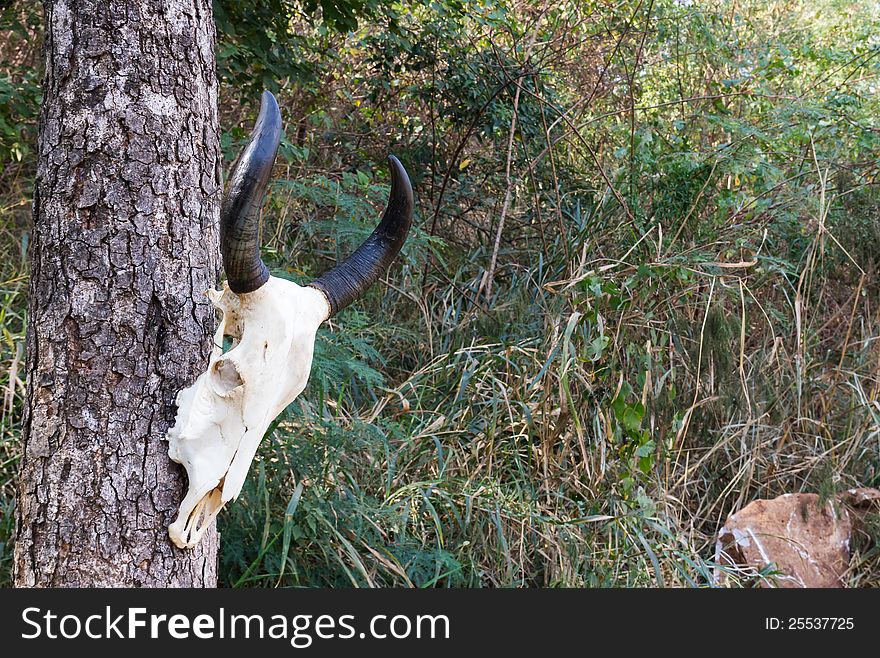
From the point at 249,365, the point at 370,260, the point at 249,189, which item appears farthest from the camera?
the point at 370,260

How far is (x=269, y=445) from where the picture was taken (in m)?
2.84

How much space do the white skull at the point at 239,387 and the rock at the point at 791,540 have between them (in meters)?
2.59

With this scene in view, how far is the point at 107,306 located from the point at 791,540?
3.13 metres

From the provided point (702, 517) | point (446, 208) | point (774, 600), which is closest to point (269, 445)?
point (774, 600)

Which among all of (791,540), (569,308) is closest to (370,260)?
(569,308)

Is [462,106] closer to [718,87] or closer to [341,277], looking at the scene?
[718,87]

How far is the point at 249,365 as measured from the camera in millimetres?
1604

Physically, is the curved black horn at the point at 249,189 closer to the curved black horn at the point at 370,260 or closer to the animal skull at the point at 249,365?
the animal skull at the point at 249,365

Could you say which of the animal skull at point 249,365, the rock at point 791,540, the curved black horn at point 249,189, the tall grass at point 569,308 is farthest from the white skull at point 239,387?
the rock at point 791,540

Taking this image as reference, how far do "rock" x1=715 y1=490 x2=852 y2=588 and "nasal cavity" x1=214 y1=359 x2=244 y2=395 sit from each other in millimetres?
2660

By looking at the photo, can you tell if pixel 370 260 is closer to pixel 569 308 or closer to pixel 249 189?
pixel 249 189

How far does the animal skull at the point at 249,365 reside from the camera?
5.25ft

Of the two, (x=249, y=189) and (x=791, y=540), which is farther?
(x=791, y=540)

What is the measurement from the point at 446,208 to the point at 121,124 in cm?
373
